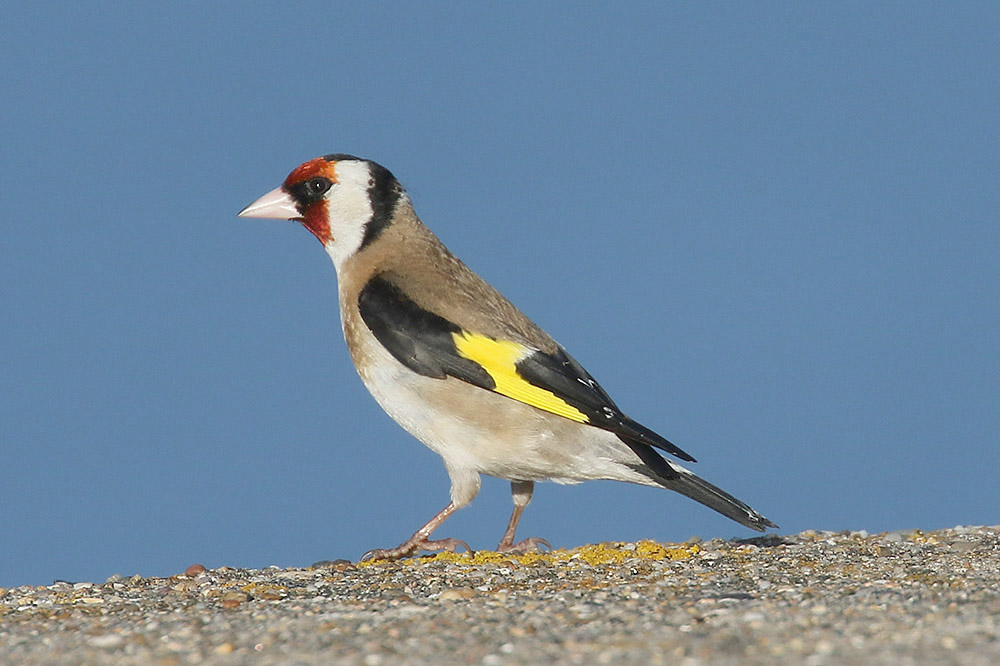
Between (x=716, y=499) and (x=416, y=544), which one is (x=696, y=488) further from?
(x=416, y=544)

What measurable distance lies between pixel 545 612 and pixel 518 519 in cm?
289

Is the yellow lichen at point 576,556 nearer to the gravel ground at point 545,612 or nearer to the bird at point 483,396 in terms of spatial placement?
the gravel ground at point 545,612

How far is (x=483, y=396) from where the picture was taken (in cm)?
739

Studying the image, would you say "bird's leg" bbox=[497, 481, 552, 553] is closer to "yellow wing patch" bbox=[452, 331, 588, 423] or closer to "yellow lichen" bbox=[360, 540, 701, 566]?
"yellow lichen" bbox=[360, 540, 701, 566]

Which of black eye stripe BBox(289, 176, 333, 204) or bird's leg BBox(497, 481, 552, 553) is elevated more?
black eye stripe BBox(289, 176, 333, 204)

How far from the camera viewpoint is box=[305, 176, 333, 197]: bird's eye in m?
8.61

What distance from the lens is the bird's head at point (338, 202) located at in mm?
8523

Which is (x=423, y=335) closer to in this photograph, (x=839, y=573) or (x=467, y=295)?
(x=467, y=295)

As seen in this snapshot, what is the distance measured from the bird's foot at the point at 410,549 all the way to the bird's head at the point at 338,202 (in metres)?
Answer: 2.05

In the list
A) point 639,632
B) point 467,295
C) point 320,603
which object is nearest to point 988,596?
point 639,632

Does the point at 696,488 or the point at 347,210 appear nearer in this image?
the point at 696,488

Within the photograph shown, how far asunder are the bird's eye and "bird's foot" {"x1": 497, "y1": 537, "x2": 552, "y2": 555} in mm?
2799

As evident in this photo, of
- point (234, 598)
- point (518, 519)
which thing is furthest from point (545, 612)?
point (518, 519)

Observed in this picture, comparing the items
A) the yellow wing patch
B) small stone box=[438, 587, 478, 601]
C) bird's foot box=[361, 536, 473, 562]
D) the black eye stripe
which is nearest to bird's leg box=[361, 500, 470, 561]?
bird's foot box=[361, 536, 473, 562]
